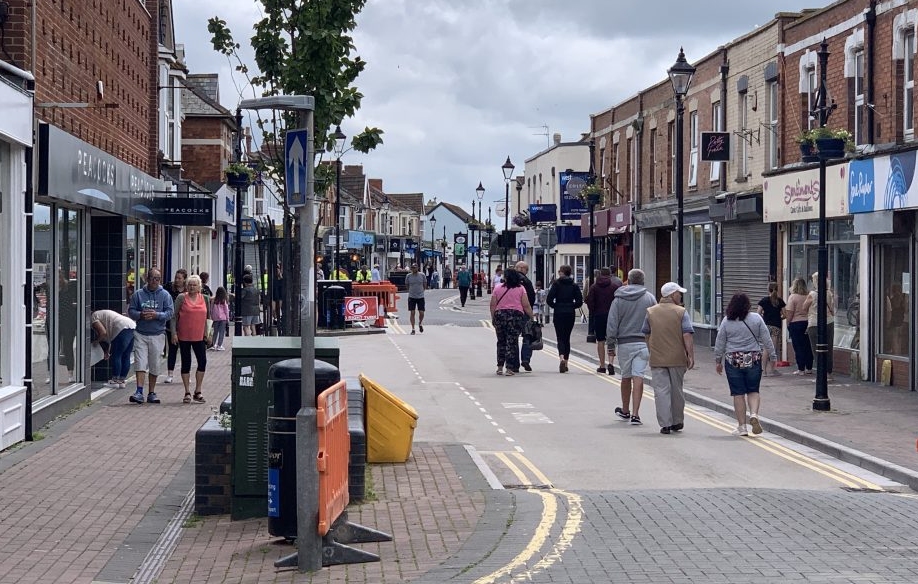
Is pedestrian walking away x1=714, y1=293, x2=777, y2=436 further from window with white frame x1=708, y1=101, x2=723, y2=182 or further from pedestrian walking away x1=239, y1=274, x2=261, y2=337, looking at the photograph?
pedestrian walking away x1=239, y1=274, x2=261, y2=337

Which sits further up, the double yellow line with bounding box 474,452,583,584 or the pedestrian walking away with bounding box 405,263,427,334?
the pedestrian walking away with bounding box 405,263,427,334

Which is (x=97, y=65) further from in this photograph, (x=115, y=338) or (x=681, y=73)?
(x=681, y=73)

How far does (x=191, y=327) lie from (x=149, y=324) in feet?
1.94

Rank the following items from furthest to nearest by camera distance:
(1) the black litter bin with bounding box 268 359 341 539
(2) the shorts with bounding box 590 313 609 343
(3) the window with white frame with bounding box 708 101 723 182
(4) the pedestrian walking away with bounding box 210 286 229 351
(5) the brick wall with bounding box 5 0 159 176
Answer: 1. (3) the window with white frame with bounding box 708 101 723 182
2. (4) the pedestrian walking away with bounding box 210 286 229 351
3. (2) the shorts with bounding box 590 313 609 343
4. (5) the brick wall with bounding box 5 0 159 176
5. (1) the black litter bin with bounding box 268 359 341 539

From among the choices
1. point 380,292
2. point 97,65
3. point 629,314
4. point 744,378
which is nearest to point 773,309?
point 629,314

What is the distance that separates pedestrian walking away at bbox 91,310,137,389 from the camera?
19422mm

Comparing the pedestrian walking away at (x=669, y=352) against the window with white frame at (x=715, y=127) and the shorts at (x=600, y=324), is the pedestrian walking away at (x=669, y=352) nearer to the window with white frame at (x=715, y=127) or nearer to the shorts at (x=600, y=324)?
the shorts at (x=600, y=324)

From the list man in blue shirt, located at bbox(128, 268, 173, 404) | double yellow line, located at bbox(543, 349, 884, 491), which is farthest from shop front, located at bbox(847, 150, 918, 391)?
man in blue shirt, located at bbox(128, 268, 173, 404)

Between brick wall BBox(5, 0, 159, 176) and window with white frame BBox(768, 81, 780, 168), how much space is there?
13597 millimetres

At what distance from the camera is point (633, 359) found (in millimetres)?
16703

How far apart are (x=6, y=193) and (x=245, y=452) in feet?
18.7

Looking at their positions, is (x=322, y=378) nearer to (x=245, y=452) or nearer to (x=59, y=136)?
(x=245, y=452)

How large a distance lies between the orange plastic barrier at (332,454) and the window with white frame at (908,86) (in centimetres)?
1555

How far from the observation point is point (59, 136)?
616 inches
